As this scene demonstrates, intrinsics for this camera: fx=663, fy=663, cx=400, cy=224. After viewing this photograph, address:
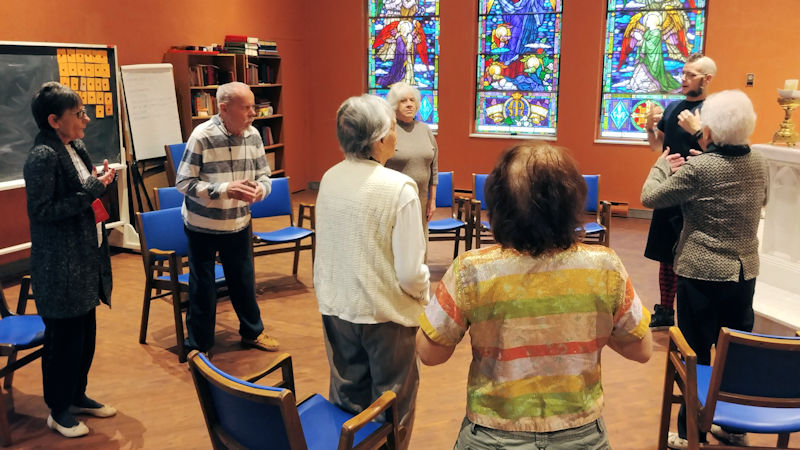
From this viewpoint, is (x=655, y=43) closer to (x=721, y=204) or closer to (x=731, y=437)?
(x=721, y=204)

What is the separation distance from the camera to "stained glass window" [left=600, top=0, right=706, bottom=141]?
7523 millimetres

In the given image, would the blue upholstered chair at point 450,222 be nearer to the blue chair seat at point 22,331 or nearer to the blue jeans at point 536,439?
the blue chair seat at point 22,331

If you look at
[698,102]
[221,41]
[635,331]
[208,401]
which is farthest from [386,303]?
[221,41]

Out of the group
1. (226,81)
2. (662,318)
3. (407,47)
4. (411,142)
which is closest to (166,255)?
(411,142)

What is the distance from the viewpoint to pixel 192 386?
3527mm

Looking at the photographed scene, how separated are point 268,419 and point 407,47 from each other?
7811mm

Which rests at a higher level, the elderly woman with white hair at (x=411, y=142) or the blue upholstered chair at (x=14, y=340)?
the elderly woman with white hair at (x=411, y=142)

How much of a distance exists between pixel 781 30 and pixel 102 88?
22.3 feet

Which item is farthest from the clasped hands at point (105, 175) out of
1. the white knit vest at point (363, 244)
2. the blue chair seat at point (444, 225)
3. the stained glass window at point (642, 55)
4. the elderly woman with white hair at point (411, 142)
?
the stained glass window at point (642, 55)

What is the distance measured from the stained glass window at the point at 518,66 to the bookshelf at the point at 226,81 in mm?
2618

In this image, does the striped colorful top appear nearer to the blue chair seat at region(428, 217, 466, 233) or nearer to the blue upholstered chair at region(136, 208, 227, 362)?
the blue upholstered chair at region(136, 208, 227, 362)

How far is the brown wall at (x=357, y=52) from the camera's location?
6.09m

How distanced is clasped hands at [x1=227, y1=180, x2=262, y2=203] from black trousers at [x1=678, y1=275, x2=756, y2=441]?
211 centimetres

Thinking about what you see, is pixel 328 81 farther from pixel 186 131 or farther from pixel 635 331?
pixel 635 331
